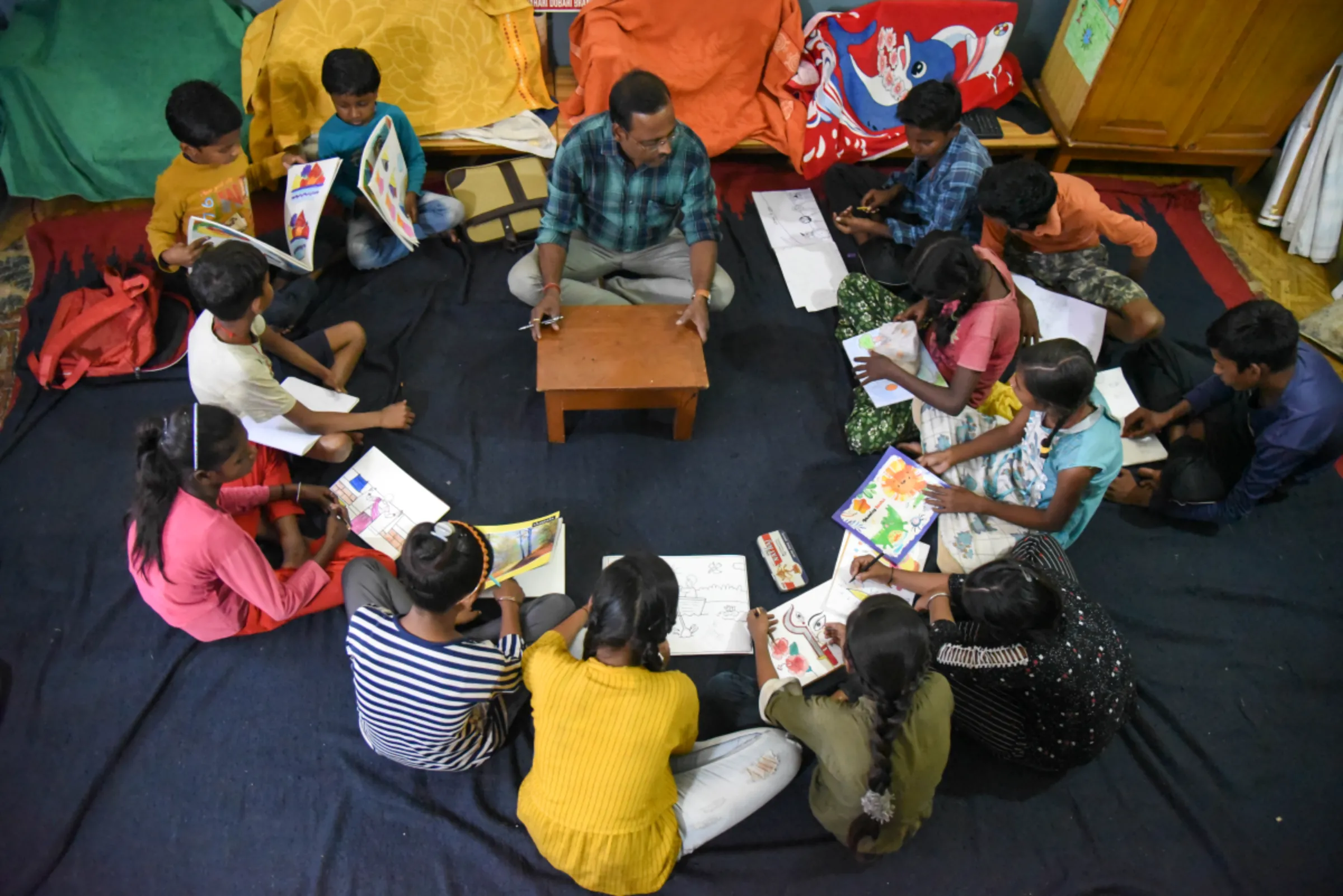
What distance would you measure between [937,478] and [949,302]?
0.60 meters

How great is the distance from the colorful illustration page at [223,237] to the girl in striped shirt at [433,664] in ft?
4.84

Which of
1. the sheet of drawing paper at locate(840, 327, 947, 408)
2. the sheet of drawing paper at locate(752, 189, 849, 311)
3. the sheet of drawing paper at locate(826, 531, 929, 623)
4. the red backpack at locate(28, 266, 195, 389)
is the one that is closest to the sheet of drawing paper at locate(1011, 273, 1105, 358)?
the sheet of drawing paper at locate(840, 327, 947, 408)

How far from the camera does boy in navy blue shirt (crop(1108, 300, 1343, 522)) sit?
235 centimetres

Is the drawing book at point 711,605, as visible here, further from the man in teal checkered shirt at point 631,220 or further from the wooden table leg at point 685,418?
the man in teal checkered shirt at point 631,220

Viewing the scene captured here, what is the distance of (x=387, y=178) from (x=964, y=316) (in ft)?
7.17

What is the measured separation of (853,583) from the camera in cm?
256

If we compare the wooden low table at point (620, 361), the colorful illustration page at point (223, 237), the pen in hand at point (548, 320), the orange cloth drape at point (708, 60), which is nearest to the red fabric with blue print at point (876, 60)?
the orange cloth drape at point (708, 60)

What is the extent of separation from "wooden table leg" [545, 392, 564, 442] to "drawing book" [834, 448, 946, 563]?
3.34 ft

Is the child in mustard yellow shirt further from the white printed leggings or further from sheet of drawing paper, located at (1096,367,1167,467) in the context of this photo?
sheet of drawing paper, located at (1096,367,1167,467)

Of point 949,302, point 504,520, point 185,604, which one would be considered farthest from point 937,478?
point 185,604

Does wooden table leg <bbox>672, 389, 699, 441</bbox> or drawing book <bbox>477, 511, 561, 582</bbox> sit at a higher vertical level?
wooden table leg <bbox>672, 389, 699, 441</bbox>

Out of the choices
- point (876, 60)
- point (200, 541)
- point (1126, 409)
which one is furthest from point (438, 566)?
point (876, 60)

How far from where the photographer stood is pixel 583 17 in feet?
11.7

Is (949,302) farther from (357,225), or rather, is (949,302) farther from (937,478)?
(357,225)
